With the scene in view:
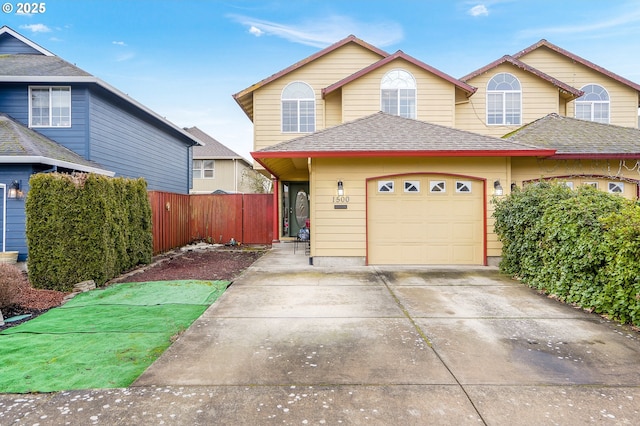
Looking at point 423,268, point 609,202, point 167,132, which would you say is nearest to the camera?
point 609,202

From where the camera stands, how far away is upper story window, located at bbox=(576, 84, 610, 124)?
527 inches

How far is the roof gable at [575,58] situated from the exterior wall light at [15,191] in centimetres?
1617

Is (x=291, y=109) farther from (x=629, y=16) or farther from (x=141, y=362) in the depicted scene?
(x=629, y=16)

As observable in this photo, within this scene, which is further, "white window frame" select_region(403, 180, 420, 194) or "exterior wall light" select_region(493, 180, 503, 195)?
"white window frame" select_region(403, 180, 420, 194)

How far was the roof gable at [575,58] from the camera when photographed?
42.6 feet

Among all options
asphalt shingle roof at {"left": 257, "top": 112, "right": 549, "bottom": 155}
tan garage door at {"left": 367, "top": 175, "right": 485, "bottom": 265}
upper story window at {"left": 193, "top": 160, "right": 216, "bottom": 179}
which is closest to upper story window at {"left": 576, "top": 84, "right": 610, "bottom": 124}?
asphalt shingle roof at {"left": 257, "top": 112, "right": 549, "bottom": 155}

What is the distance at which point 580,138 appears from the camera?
9602 millimetres

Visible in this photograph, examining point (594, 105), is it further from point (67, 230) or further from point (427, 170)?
point (67, 230)

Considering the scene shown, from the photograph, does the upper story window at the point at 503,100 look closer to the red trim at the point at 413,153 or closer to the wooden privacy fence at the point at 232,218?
the red trim at the point at 413,153

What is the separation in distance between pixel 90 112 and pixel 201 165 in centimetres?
1518

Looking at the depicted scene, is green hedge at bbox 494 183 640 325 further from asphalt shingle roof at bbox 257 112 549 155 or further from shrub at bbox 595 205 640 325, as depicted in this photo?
asphalt shingle roof at bbox 257 112 549 155

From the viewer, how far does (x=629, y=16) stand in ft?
45.2

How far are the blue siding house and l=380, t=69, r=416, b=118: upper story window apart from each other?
28.2 feet

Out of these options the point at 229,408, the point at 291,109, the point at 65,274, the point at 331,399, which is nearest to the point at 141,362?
the point at 229,408
